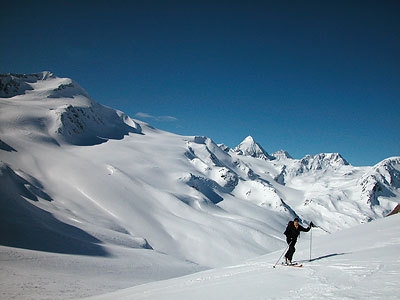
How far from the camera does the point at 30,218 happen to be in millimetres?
56531

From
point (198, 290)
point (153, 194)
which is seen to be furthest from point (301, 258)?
point (153, 194)

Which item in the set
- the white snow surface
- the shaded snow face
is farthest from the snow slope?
the shaded snow face

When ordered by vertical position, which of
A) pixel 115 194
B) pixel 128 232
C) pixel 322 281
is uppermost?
pixel 115 194

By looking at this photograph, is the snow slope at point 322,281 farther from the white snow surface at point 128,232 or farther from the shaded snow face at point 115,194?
the shaded snow face at point 115,194

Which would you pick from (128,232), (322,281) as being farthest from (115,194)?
(322,281)

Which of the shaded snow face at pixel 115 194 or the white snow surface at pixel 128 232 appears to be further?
the shaded snow face at pixel 115 194

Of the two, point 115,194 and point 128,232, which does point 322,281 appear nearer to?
point 128,232

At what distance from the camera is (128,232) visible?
9719cm

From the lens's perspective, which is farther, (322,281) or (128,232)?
(128,232)

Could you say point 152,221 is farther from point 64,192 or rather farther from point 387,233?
point 387,233

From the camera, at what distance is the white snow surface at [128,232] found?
13039mm

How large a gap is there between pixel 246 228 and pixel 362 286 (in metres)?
132

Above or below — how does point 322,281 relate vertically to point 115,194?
below

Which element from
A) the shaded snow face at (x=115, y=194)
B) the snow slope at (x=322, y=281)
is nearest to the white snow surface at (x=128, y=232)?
the snow slope at (x=322, y=281)
